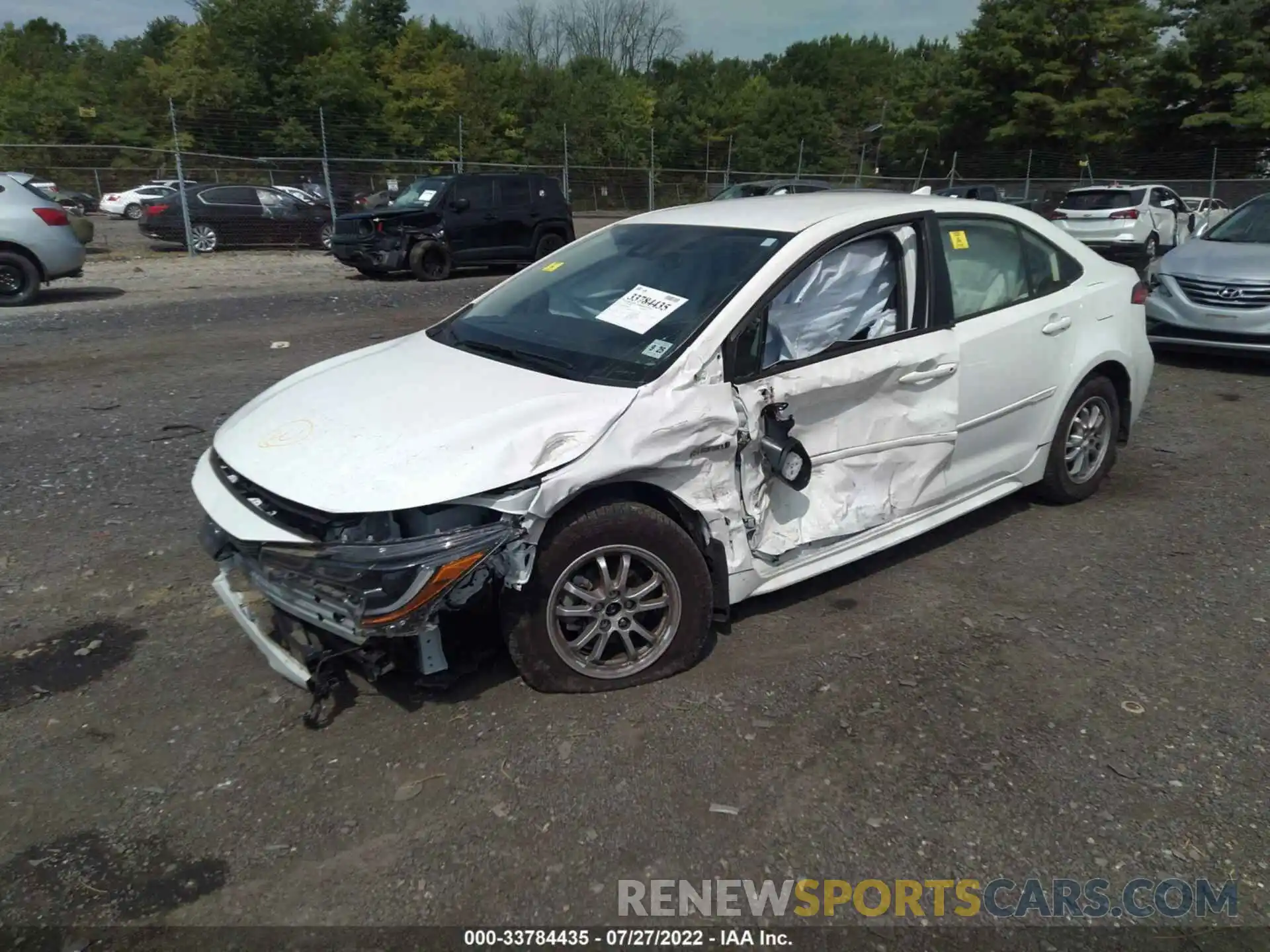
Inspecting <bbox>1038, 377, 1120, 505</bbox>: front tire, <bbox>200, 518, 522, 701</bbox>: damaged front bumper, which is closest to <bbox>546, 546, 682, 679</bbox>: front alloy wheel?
<bbox>200, 518, 522, 701</bbox>: damaged front bumper

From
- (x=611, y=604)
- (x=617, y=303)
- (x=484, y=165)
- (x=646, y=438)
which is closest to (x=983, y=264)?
(x=617, y=303)

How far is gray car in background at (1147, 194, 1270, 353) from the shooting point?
7859 millimetres

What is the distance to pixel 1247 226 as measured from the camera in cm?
899

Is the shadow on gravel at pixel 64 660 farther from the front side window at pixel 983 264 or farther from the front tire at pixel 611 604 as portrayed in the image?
the front side window at pixel 983 264

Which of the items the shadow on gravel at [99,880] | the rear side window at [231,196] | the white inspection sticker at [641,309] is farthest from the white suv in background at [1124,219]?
the shadow on gravel at [99,880]

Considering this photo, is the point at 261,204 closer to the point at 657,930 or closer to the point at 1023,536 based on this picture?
the point at 1023,536

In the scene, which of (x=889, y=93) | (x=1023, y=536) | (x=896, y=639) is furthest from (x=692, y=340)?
(x=889, y=93)

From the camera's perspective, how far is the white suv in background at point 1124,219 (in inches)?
688

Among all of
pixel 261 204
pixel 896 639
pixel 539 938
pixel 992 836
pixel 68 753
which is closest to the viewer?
pixel 539 938

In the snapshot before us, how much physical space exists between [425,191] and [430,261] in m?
1.28

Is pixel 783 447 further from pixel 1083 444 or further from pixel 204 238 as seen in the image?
pixel 204 238

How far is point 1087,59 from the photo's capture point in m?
41.5

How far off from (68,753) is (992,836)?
115 inches
